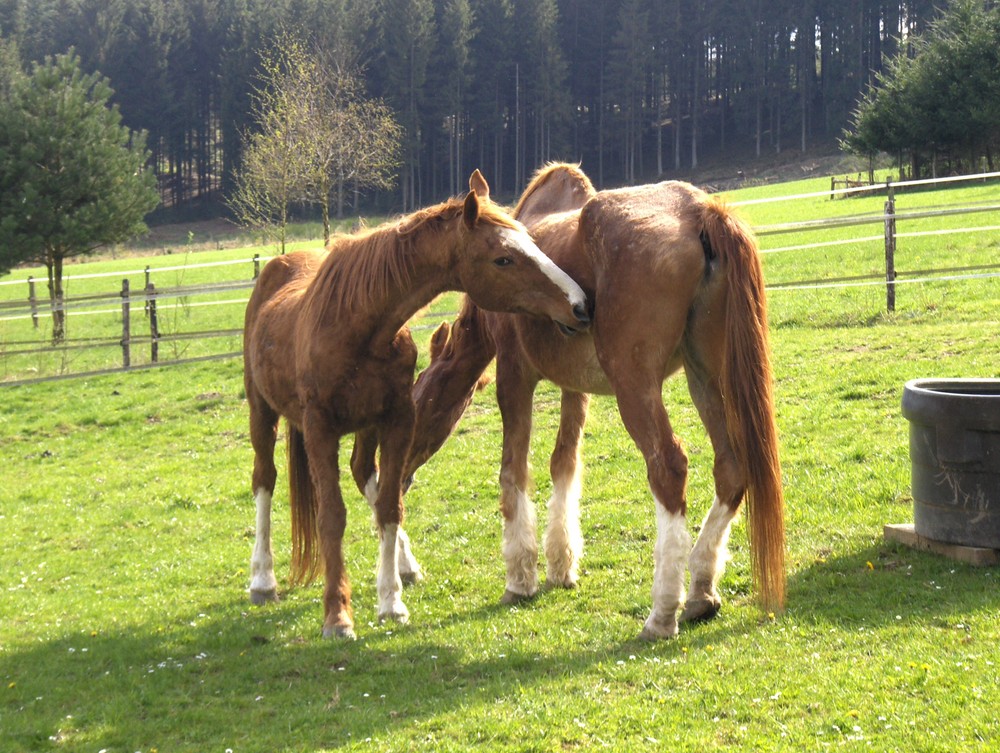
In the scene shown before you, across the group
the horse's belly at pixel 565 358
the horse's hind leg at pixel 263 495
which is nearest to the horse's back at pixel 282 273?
the horse's hind leg at pixel 263 495

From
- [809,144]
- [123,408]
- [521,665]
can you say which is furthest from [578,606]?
[809,144]

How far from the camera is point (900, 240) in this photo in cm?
2148

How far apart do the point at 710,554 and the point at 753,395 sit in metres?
0.86

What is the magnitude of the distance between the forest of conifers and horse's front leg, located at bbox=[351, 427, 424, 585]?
59726 millimetres

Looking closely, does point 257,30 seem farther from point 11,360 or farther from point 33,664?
point 33,664

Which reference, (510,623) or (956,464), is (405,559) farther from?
(956,464)

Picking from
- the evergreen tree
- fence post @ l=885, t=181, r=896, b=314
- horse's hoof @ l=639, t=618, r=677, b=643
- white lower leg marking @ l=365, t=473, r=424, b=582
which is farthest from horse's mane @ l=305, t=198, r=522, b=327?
the evergreen tree

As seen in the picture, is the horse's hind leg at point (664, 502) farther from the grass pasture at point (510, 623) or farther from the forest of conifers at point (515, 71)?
the forest of conifers at point (515, 71)

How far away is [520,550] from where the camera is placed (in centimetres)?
603

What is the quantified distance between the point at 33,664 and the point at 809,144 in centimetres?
7202

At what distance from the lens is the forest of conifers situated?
224 feet

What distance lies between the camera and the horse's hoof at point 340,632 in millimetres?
5609

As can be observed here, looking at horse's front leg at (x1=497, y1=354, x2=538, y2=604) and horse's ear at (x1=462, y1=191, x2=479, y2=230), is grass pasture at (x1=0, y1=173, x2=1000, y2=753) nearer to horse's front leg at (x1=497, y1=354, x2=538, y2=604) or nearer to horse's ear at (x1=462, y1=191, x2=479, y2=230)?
horse's front leg at (x1=497, y1=354, x2=538, y2=604)

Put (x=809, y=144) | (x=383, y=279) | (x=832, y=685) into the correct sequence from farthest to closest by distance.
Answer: (x=809, y=144) → (x=383, y=279) → (x=832, y=685)
